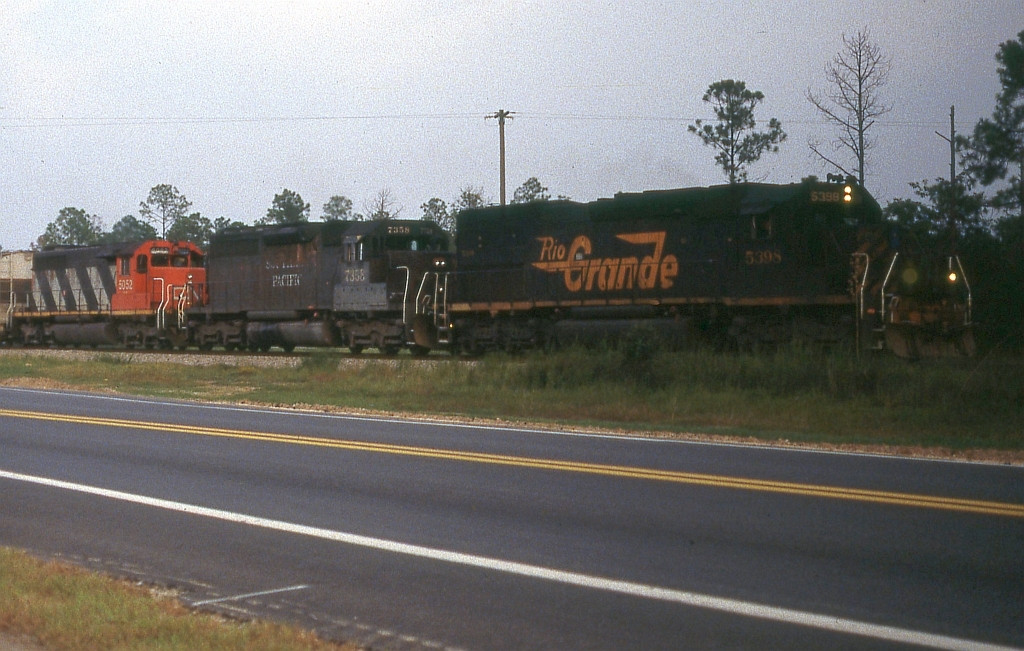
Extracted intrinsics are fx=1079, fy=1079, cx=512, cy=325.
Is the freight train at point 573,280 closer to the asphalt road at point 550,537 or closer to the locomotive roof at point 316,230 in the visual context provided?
the locomotive roof at point 316,230

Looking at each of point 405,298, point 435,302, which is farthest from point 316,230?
point 435,302

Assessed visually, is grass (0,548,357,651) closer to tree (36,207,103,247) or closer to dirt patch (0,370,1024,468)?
dirt patch (0,370,1024,468)

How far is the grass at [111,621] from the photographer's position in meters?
5.18

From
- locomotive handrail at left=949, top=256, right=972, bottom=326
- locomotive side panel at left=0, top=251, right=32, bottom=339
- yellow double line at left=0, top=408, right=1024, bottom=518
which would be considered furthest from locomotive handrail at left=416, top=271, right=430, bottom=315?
locomotive side panel at left=0, top=251, right=32, bottom=339

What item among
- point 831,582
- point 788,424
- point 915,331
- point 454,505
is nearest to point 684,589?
point 831,582

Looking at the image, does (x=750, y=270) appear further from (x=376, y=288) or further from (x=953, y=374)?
(x=376, y=288)

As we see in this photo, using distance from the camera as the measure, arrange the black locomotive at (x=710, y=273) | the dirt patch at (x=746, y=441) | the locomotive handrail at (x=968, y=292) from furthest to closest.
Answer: the black locomotive at (x=710, y=273) < the locomotive handrail at (x=968, y=292) < the dirt patch at (x=746, y=441)

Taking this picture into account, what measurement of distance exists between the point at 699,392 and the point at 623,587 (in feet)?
43.3

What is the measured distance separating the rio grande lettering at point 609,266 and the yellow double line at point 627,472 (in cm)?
1247

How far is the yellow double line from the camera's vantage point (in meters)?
8.38

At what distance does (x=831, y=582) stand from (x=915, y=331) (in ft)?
53.8

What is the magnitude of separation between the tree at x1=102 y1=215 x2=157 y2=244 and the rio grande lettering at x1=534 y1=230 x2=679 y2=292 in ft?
381

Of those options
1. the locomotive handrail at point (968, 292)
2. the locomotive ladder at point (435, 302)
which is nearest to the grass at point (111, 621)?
the locomotive handrail at point (968, 292)

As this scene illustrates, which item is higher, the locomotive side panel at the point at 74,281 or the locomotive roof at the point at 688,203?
the locomotive roof at the point at 688,203
